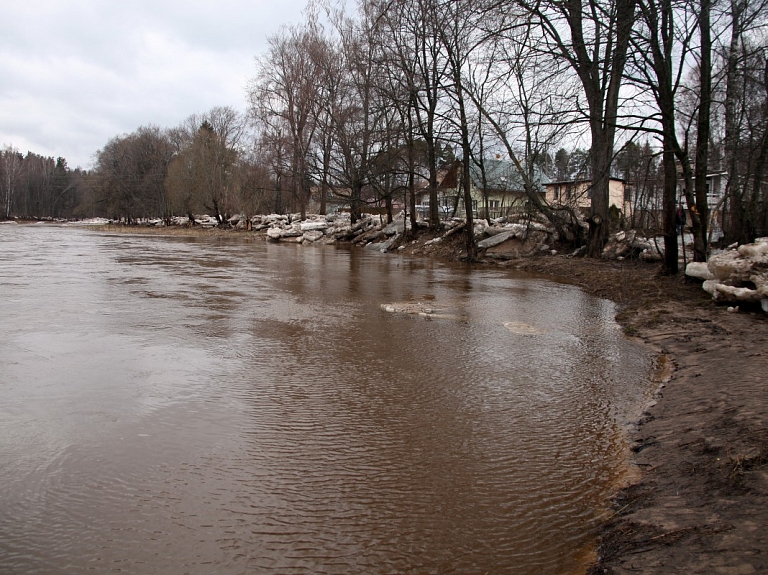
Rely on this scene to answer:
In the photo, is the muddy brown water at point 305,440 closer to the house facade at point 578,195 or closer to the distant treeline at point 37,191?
the house facade at point 578,195

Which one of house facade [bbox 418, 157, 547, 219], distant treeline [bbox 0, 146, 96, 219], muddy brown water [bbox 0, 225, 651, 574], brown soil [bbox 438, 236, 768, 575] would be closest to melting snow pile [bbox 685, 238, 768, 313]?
brown soil [bbox 438, 236, 768, 575]

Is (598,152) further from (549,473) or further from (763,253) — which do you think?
(549,473)

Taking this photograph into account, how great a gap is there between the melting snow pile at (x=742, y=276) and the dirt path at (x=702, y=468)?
750 millimetres

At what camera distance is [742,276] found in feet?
26.6

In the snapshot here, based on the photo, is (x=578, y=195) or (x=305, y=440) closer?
(x=305, y=440)

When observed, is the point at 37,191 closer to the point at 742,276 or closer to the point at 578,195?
the point at 578,195

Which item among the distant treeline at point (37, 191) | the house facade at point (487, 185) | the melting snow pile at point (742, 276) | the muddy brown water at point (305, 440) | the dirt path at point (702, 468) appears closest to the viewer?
the dirt path at point (702, 468)

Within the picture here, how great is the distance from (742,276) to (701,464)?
19.3 feet

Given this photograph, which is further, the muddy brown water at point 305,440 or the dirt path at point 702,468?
the muddy brown water at point 305,440

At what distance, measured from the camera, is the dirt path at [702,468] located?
7.95 ft

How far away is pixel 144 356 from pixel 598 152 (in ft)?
35.9

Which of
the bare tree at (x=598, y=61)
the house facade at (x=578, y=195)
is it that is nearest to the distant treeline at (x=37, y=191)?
the house facade at (x=578, y=195)

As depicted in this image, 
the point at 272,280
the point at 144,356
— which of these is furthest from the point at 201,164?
the point at 144,356

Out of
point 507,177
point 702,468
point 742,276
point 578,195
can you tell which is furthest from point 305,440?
point 507,177
